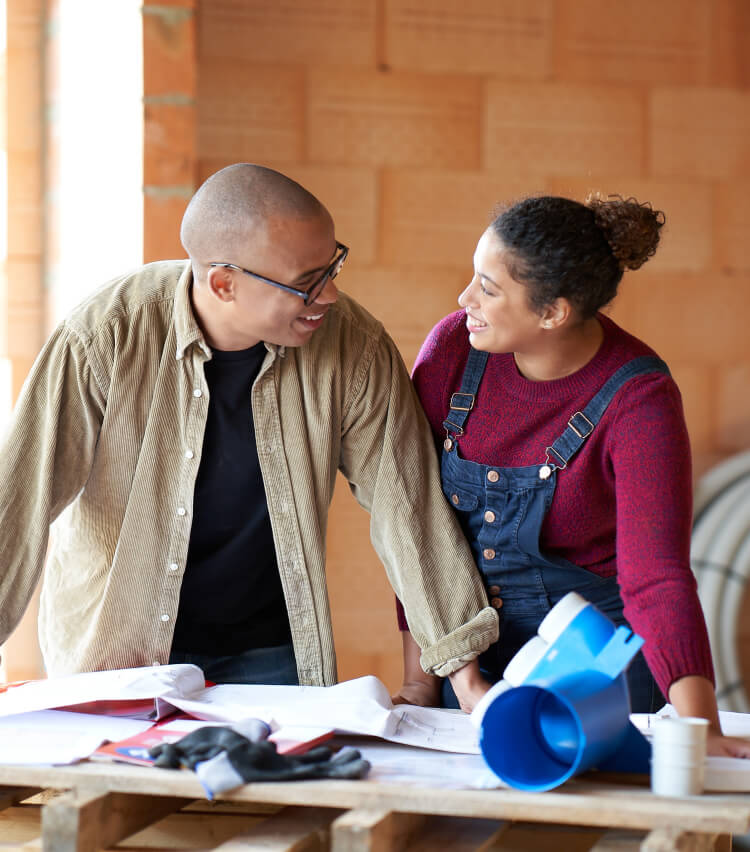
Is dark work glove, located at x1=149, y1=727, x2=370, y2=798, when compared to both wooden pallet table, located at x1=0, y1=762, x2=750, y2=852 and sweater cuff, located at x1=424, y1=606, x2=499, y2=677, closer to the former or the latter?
wooden pallet table, located at x1=0, y1=762, x2=750, y2=852

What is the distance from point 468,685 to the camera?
190cm

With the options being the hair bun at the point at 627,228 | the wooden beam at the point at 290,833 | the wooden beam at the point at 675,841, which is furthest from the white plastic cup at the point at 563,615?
the hair bun at the point at 627,228

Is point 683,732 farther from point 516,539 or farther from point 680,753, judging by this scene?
point 516,539

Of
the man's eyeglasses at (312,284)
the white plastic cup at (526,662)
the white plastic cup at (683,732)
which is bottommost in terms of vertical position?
the white plastic cup at (683,732)

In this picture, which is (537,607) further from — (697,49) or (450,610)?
(697,49)

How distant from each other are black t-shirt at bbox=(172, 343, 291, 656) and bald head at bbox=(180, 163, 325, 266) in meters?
0.22

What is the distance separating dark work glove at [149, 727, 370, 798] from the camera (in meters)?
1.40

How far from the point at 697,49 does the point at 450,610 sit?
2.59 m

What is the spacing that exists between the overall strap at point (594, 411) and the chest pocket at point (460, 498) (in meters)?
0.19

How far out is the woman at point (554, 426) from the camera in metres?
1.80

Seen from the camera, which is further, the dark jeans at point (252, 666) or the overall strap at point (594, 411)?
the dark jeans at point (252, 666)

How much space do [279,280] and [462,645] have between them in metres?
0.72

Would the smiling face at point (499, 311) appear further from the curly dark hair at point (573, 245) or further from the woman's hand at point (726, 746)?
the woman's hand at point (726, 746)

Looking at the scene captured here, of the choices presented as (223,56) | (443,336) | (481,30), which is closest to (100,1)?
(223,56)
